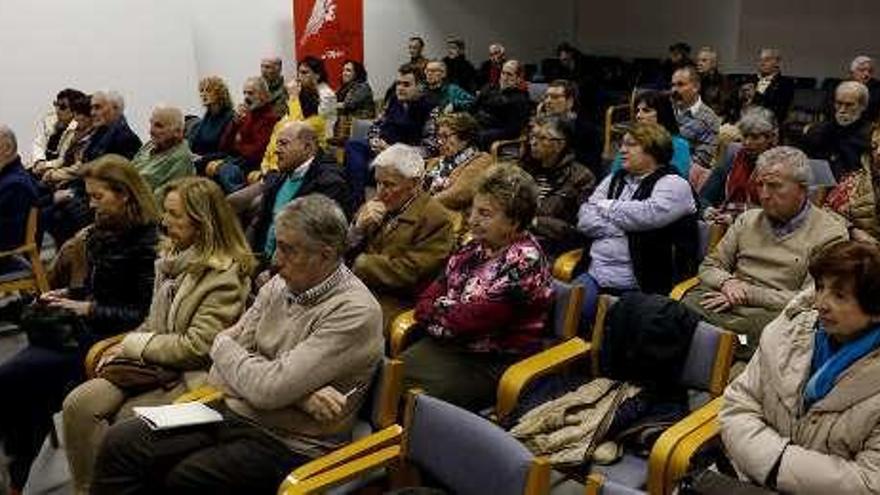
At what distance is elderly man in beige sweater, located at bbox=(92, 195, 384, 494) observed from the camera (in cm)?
237

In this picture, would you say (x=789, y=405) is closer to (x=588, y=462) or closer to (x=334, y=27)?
(x=588, y=462)

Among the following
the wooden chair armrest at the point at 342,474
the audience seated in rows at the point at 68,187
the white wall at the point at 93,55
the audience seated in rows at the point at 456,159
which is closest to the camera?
the wooden chair armrest at the point at 342,474

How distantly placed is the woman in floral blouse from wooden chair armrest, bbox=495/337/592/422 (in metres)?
0.09

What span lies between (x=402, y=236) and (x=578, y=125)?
2.62m

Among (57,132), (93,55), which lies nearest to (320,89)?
(93,55)

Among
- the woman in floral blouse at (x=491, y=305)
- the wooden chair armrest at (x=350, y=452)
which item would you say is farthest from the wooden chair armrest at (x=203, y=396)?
the woman in floral blouse at (x=491, y=305)

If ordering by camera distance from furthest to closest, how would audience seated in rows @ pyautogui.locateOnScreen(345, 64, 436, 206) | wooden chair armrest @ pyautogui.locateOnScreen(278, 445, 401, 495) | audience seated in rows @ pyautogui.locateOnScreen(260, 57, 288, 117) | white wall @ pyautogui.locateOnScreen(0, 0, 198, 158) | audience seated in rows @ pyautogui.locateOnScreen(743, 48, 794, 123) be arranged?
audience seated in rows @ pyautogui.locateOnScreen(743, 48, 794, 123) → white wall @ pyautogui.locateOnScreen(0, 0, 198, 158) → audience seated in rows @ pyautogui.locateOnScreen(260, 57, 288, 117) → audience seated in rows @ pyautogui.locateOnScreen(345, 64, 436, 206) → wooden chair armrest @ pyautogui.locateOnScreen(278, 445, 401, 495)

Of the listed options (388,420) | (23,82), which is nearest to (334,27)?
(23,82)

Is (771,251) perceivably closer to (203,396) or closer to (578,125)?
(203,396)

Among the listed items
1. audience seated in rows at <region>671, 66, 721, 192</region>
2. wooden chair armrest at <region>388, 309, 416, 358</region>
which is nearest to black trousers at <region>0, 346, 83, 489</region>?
wooden chair armrest at <region>388, 309, 416, 358</region>

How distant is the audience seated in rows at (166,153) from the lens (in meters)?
5.09

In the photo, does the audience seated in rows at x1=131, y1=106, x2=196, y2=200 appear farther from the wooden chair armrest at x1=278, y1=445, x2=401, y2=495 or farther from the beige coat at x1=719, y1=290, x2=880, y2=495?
the beige coat at x1=719, y1=290, x2=880, y2=495

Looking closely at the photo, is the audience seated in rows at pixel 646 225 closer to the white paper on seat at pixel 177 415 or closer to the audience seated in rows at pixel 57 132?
the white paper on seat at pixel 177 415

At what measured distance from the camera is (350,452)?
2.30 metres
